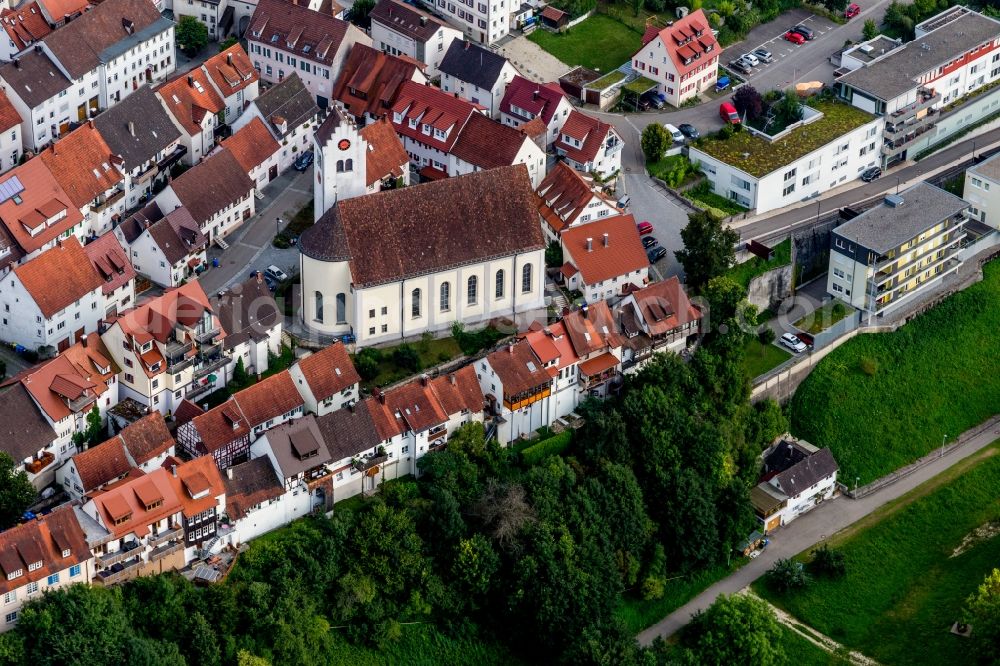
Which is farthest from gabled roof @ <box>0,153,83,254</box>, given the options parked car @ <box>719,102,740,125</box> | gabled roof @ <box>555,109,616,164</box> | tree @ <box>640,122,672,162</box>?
parked car @ <box>719,102,740,125</box>

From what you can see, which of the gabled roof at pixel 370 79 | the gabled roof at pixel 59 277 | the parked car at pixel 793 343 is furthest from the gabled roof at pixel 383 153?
the parked car at pixel 793 343

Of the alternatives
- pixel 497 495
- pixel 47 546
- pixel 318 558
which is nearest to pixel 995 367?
pixel 497 495

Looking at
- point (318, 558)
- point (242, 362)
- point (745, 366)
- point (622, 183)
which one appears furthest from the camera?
point (622, 183)

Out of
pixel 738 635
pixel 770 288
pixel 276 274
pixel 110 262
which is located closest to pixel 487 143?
pixel 276 274

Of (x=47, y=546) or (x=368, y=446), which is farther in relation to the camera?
(x=368, y=446)

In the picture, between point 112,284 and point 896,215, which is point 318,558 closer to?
point 112,284

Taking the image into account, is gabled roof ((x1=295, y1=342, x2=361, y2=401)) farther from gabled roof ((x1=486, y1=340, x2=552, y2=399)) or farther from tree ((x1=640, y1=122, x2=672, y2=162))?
tree ((x1=640, y1=122, x2=672, y2=162))
